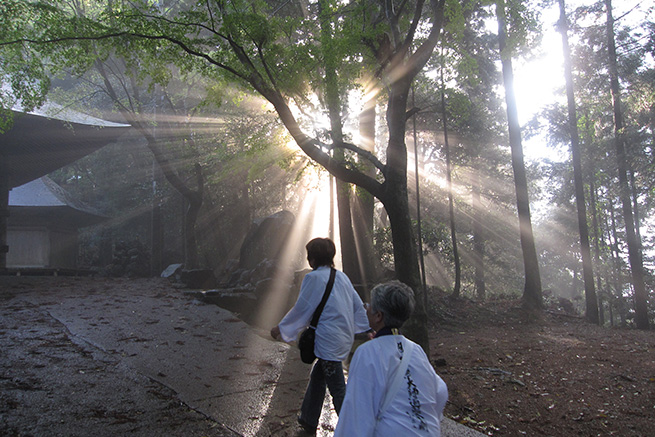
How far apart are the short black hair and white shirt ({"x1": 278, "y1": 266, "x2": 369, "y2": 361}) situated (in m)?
0.07

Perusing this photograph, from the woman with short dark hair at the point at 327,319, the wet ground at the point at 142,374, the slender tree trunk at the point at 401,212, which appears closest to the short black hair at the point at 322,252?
the woman with short dark hair at the point at 327,319

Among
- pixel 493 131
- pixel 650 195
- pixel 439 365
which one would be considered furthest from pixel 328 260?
pixel 650 195

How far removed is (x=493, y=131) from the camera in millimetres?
23312

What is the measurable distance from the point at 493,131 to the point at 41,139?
20.5 meters

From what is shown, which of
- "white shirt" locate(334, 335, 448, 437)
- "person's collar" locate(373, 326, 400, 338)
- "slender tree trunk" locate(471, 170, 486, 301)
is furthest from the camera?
"slender tree trunk" locate(471, 170, 486, 301)

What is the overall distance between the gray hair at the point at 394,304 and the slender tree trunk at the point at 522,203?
14.8m

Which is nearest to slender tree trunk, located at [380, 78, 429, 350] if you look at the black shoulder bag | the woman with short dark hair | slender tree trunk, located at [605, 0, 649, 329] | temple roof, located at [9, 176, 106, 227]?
the woman with short dark hair

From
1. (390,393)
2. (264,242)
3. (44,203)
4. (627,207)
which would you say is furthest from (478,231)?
(390,393)

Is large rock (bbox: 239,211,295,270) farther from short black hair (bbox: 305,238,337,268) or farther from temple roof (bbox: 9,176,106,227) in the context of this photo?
short black hair (bbox: 305,238,337,268)

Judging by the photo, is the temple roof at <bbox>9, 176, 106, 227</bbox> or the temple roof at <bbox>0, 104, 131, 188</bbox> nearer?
the temple roof at <bbox>0, 104, 131, 188</bbox>

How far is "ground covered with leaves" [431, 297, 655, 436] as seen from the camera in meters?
5.75

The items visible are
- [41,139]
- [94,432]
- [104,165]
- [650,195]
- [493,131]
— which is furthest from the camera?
[104,165]

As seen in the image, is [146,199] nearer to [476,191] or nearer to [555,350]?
[476,191]

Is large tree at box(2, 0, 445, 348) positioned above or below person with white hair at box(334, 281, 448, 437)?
above
